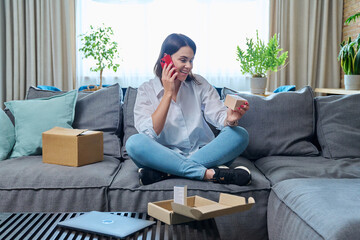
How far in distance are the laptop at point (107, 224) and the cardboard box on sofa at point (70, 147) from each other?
0.75 meters

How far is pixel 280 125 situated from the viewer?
2.15 meters

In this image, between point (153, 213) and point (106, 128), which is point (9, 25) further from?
point (153, 213)

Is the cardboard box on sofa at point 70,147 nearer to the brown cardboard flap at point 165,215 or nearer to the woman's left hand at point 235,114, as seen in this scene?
the woman's left hand at point 235,114

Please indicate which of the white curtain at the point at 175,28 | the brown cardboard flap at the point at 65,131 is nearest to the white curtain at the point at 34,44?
the white curtain at the point at 175,28

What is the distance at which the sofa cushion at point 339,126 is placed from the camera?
2068mm

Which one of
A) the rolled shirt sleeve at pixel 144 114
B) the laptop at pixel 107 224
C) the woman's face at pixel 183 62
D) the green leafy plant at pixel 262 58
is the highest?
the green leafy plant at pixel 262 58

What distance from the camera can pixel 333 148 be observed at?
2.07m

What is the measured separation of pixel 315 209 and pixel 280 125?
917 millimetres

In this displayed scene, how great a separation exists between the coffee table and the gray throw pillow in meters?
1.04

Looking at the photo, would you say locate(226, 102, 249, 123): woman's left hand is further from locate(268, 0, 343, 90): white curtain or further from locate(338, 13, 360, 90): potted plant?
locate(268, 0, 343, 90): white curtain

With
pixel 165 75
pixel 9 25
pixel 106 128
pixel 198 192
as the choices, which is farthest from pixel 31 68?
pixel 198 192

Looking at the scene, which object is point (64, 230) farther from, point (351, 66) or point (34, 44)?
point (34, 44)

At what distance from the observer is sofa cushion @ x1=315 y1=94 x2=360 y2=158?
2068mm

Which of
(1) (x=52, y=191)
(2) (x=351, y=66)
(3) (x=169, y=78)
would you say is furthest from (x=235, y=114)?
(2) (x=351, y=66)
